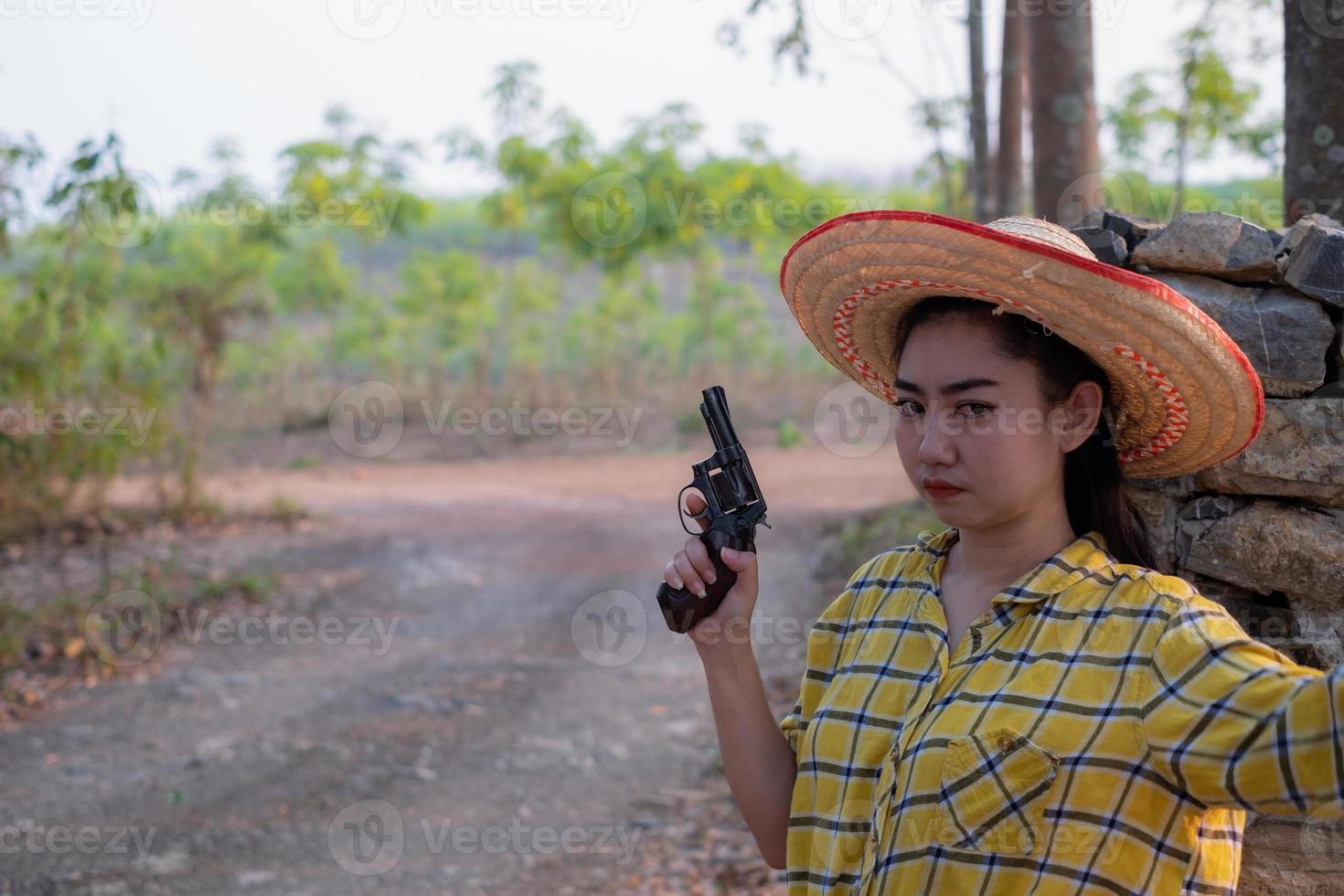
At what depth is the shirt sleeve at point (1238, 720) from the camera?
1208 mm

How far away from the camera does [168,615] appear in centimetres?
716

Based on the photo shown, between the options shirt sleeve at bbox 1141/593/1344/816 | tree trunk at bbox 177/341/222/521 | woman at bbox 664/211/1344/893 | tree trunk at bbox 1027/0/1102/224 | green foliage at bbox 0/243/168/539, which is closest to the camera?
shirt sleeve at bbox 1141/593/1344/816

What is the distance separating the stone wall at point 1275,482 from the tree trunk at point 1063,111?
10.1ft

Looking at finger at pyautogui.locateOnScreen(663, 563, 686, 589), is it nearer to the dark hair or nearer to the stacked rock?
the dark hair

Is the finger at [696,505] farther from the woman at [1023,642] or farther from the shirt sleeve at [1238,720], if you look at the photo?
the shirt sleeve at [1238,720]

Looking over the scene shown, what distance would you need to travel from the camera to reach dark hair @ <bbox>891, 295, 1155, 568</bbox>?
1652mm

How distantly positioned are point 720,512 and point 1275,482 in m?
1.10

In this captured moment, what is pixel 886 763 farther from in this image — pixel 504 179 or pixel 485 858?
pixel 504 179

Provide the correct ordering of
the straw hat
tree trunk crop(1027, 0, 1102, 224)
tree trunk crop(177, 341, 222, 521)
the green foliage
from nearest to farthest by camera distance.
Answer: the straw hat → tree trunk crop(1027, 0, 1102, 224) → the green foliage → tree trunk crop(177, 341, 222, 521)

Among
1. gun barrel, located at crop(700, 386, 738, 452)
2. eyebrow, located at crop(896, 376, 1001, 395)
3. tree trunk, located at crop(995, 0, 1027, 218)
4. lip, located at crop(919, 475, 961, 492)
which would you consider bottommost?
lip, located at crop(919, 475, 961, 492)

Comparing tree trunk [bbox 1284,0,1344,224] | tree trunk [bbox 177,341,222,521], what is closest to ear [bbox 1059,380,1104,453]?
tree trunk [bbox 1284,0,1344,224]

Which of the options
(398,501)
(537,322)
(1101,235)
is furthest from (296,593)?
(537,322)

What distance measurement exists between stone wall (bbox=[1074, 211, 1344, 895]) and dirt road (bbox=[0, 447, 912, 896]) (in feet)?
7.68

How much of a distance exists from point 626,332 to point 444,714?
2488cm
